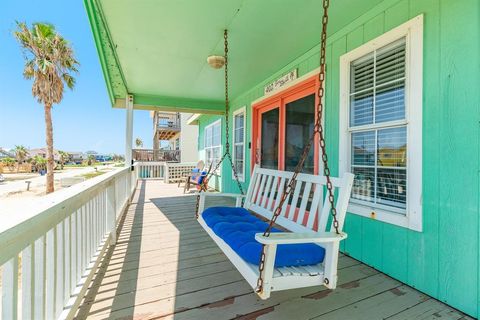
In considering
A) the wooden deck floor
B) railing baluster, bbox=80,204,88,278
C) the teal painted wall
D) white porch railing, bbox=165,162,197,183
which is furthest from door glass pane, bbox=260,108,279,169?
white porch railing, bbox=165,162,197,183

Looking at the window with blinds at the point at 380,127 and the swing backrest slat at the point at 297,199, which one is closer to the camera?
the swing backrest slat at the point at 297,199

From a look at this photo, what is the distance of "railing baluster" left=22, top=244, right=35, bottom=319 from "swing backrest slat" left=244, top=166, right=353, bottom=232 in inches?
63.1

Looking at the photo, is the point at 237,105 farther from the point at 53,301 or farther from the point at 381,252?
the point at 53,301

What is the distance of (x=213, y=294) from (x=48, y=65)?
11.6 m

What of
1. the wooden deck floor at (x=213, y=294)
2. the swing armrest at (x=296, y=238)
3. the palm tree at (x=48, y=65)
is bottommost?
the wooden deck floor at (x=213, y=294)

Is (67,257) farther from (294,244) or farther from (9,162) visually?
(9,162)

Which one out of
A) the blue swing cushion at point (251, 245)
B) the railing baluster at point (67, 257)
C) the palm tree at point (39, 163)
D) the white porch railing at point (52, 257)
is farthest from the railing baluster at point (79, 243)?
the palm tree at point (39, 163)

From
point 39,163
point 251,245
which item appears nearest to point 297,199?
point 251,245

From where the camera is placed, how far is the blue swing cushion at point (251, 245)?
1408 millimetres

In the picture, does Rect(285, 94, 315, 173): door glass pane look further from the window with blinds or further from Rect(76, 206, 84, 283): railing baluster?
Rect(76, 206, 84, 283): railing baluster

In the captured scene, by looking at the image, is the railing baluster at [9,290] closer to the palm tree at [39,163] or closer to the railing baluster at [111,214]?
the railing baluster at [111,214]

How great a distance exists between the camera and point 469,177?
158cm

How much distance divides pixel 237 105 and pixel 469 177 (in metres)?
4.64

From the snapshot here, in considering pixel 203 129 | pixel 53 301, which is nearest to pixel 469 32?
pixel 53 301
